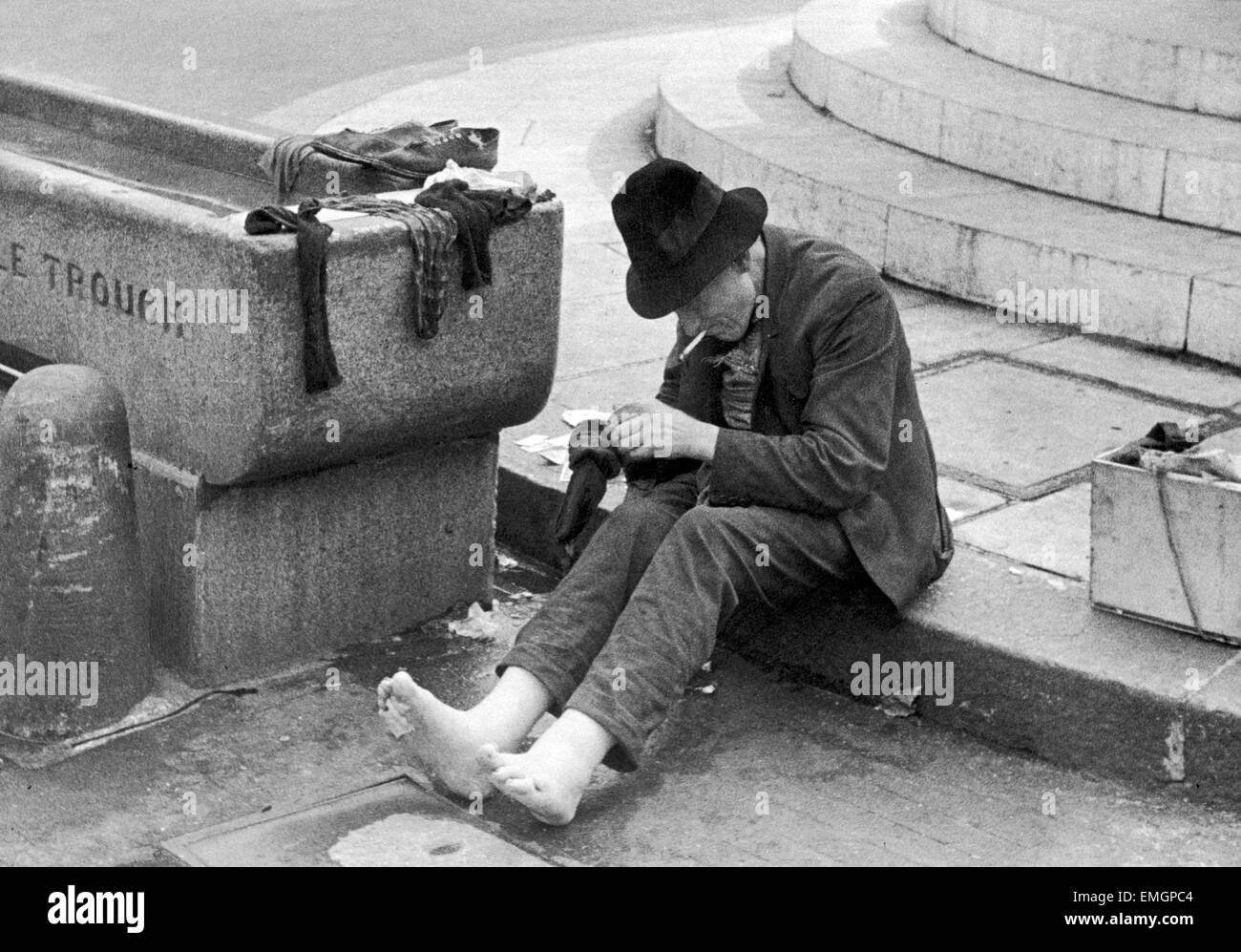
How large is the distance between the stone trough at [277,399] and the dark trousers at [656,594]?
594mm

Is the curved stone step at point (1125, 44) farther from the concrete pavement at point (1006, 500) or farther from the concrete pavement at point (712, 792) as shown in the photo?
the concrete pavement at point (712, 792)

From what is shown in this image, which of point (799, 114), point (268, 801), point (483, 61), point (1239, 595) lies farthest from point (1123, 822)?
point (483, 61)

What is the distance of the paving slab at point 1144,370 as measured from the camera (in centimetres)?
555

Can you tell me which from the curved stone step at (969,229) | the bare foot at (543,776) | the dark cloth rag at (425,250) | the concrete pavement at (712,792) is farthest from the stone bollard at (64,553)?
the curved stone step at (969,229)

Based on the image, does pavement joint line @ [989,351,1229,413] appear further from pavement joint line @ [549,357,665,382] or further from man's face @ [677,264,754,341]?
man's face @ [677,264,754,341]

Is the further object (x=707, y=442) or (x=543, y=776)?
(x=707, y=442)

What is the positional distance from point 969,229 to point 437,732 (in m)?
3.50

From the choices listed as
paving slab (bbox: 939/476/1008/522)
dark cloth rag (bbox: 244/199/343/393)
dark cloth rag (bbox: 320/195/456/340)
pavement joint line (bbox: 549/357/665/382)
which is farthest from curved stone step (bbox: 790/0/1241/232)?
dark cloth rag (bbox: 244/199/343/393)

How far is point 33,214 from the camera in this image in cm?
443

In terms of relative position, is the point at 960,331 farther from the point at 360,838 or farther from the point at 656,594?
the point at 360,838

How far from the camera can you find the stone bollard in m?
3.93

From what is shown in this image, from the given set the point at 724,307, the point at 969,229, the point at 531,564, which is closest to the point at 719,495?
the point at 724,307

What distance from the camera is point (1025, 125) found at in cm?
702

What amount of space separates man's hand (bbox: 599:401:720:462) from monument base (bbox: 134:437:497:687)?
2.60ft
